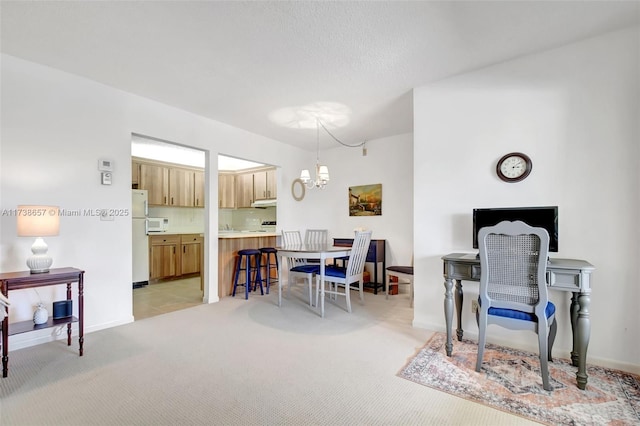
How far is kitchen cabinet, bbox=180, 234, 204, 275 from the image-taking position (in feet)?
19.5

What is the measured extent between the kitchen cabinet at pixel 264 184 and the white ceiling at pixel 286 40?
272 centimetres

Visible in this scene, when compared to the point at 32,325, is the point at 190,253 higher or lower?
higher

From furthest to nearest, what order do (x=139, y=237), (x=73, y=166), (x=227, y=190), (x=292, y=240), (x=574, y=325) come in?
(x=227, y=190) < (x=292, y=240) < (x=139, y=237) < (x=73, y=166) < (x=574, y=325)

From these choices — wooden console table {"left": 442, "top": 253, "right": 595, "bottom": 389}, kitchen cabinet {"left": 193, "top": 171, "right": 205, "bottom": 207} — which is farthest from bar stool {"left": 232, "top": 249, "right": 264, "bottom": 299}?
wooden console table {"left": 442, "top": 253, "right": 595, "bottom": 389}

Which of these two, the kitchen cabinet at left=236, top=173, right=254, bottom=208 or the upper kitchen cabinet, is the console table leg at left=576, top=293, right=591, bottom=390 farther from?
the upper kitchen cabinet

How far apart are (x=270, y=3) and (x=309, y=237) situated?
165 inches

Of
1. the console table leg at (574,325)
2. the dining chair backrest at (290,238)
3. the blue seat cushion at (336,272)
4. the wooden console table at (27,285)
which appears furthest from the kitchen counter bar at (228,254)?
the console table leg at (574,325)

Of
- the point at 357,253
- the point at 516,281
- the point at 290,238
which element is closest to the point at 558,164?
the point at 516,281

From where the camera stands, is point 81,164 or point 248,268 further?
point 248,268

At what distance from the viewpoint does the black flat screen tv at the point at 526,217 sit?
2451 millimetres

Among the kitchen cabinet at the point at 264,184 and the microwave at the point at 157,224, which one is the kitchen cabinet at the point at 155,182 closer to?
the microwave at the point at 157,224

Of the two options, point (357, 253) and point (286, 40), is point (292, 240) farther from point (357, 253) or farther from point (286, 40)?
point (286, 40)

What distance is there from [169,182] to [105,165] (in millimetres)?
3029

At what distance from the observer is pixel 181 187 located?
6.32 metres
